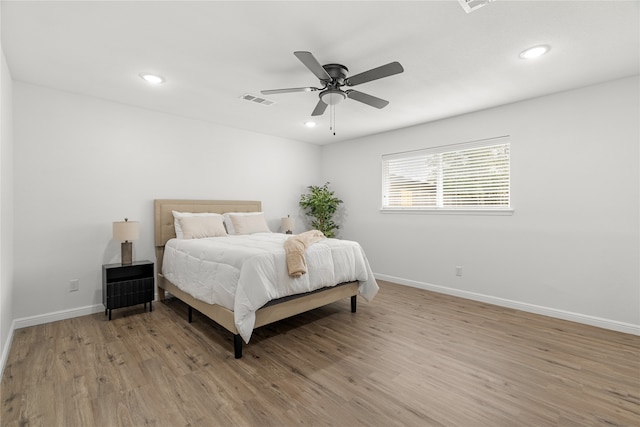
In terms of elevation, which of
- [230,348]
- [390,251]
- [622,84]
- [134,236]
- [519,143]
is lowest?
[230,348]

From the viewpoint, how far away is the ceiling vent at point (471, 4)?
1887 mm

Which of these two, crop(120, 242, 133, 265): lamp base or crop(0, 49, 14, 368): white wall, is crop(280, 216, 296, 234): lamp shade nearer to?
crop(120, 242, 133, 265): lamp base

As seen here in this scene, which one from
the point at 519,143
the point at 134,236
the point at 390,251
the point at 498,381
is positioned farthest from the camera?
the point at 390,251

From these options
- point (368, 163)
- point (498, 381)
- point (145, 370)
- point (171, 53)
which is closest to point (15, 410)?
point (145, 370)

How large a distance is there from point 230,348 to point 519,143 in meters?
4.08

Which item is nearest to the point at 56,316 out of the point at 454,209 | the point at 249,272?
the point at 249,272

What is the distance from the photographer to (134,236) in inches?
140

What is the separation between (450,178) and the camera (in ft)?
14.9

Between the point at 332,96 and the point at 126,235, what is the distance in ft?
9.25

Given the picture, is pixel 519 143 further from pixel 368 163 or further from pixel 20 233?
pixel 20 233

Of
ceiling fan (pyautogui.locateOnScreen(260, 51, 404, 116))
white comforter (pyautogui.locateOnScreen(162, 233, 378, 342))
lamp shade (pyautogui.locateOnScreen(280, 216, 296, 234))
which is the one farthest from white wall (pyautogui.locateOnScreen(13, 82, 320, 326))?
ceiling fan (pyautogui.locateOnScreen(260, 51, 404, 116))

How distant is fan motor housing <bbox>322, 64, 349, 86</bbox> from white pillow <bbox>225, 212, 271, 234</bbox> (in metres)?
2.60

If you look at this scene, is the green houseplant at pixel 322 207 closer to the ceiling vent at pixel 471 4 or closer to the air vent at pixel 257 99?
the air vent at pixel 257 99

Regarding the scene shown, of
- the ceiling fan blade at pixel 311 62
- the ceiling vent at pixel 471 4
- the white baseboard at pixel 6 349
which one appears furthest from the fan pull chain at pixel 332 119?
the white baseboard at pixel 6 349
